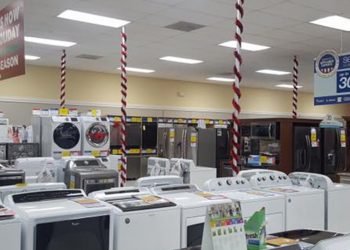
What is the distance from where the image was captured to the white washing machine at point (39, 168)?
4812 mm

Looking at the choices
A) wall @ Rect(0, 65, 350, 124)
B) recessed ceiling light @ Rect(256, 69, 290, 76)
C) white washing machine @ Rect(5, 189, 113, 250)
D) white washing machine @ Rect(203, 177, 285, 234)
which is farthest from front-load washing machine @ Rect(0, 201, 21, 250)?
recessed ceiling light @ Rect(256, 69, 290, 76)

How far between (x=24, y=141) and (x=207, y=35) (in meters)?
4.08

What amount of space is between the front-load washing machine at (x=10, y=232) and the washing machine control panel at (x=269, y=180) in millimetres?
2252

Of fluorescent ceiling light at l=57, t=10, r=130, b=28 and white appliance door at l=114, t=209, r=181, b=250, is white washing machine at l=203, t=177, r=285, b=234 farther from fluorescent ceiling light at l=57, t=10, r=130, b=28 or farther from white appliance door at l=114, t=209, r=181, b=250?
fluorescent ceiling light at l=57, t=10, r=130, b=28

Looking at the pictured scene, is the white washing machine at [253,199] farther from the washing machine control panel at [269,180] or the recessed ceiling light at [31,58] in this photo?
the recessed ceiling light at [31,58]

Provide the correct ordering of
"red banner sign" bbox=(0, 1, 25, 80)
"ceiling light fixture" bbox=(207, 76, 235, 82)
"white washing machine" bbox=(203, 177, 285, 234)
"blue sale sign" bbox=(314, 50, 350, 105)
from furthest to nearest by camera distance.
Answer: "ceiling light fixture" bbox=(207, 76, 235, 82) → "blue sale sign" bbox=(314, 50, 350, 105) → "red banner sign" bbox=(0, 1, 25, 80) → "white washing machine" bbox=(203, 177, 285, 234)

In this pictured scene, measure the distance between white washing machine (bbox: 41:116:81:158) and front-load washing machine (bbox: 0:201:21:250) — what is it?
4917 millimetres

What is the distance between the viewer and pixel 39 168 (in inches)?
193

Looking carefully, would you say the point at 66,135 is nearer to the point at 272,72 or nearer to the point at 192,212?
the point at 192,212

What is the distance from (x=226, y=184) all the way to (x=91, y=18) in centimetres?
470

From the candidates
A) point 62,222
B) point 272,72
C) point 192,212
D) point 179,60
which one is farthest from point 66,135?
point 272,72

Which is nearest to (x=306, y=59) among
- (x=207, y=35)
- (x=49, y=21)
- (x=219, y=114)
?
(x=207, y=35)

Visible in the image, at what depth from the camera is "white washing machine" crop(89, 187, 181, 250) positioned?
8.04ft

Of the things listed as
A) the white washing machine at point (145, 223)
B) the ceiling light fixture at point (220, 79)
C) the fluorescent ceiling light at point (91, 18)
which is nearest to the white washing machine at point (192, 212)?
the white washing machine at point (145, 223)
